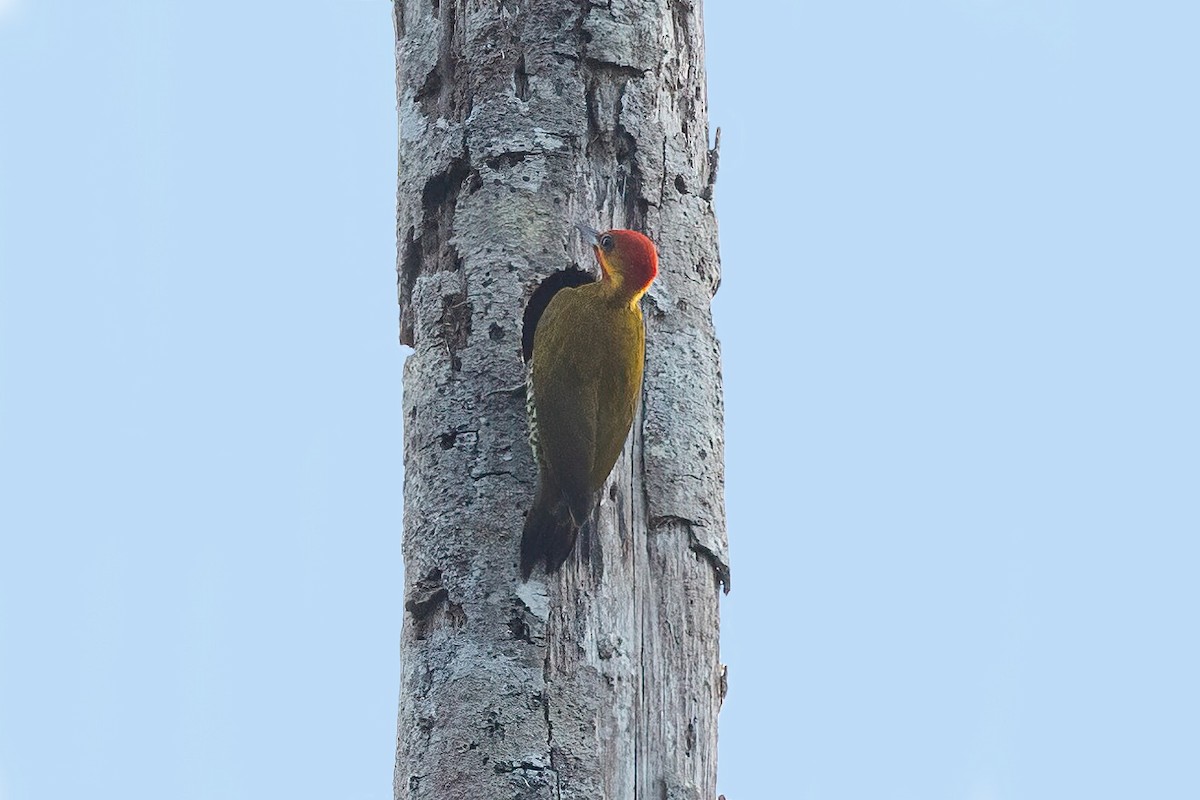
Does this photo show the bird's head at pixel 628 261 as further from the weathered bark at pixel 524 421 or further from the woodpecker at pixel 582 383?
the weathered bark at pixel 524 421

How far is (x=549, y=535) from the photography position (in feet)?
14.3

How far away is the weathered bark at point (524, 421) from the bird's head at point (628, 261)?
0.39 feet

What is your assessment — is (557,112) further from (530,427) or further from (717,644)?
(717,644)

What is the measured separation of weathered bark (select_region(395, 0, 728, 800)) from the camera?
14.1 feet

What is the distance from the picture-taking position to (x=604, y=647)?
434 cm

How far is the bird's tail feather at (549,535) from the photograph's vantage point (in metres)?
4.35

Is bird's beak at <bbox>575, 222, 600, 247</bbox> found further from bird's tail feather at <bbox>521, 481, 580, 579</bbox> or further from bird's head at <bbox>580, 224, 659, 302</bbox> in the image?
bird's tail feather at <bbox>521, 481, 580, 579</bbox>

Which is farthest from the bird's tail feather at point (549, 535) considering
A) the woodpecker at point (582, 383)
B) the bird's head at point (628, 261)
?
the bird's head at point (628, 261)

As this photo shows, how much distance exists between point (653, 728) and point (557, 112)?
5.15ft

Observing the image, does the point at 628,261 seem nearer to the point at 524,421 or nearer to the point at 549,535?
the point at 524,421

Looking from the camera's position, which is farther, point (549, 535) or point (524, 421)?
point (524, 421)

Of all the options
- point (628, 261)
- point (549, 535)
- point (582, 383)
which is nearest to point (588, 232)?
point (628, 261)

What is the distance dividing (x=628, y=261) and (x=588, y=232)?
214mm

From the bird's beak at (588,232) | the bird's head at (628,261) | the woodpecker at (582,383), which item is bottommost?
the woodpecker at (582,383)
